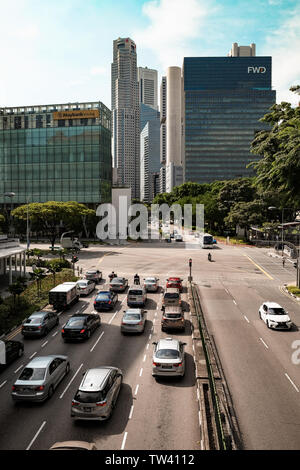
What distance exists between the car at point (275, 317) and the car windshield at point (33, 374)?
16336 mm

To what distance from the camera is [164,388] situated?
53.8ft

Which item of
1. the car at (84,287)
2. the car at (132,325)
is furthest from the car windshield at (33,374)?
the car at (84,287)

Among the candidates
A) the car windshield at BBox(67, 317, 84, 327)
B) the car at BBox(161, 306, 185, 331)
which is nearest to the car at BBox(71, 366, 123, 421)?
the car windshield at BBox(67, 317, 84, 327)

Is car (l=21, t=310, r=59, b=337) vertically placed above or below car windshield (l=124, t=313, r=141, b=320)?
below

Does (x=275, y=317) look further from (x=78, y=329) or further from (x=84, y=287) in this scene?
(x=84, y=287)

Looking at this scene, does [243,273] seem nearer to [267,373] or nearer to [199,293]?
[199,293]

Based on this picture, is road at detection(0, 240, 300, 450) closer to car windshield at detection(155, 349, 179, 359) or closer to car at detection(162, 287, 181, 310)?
car windshield at detection(155, 349, 179, 359)

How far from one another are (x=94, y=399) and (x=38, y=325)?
11.6 m

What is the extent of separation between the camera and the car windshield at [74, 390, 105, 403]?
13.4m

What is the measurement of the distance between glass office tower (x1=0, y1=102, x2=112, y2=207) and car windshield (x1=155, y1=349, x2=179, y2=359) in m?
83.3

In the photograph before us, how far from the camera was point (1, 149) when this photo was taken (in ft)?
333
